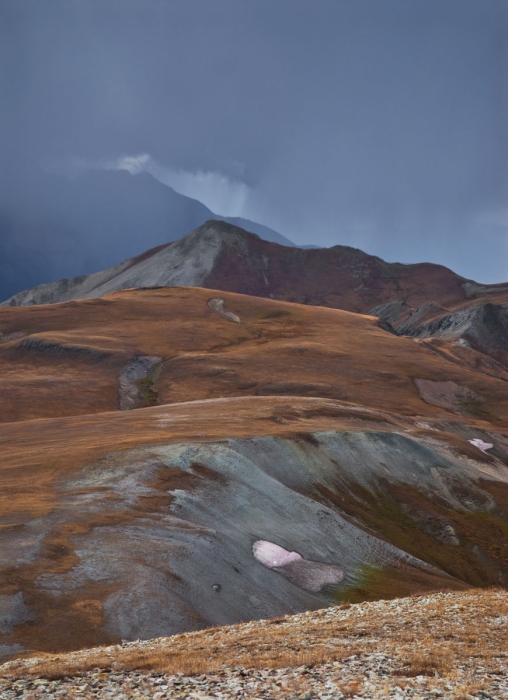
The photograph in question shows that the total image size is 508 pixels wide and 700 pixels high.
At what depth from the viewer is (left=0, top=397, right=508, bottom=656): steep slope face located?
2978cm

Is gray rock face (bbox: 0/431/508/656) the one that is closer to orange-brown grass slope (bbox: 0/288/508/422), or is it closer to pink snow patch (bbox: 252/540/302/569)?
pink snow patch (bbox: 252/540/302/569)

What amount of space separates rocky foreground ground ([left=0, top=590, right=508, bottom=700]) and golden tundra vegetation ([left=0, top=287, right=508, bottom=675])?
0.28 m

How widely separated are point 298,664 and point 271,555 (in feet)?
74.9

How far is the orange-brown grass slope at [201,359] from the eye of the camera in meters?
111

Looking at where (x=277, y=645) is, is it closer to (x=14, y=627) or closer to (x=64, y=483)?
(x=14, y=627)

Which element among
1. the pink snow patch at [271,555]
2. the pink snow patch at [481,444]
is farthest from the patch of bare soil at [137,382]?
the pink snow patch at [271,555]

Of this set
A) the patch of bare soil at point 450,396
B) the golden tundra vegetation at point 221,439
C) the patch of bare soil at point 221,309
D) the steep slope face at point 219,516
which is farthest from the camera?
the patch of bare soil at point 221,309

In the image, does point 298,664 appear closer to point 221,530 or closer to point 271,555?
point 271,555

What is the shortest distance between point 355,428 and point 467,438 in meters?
31.9

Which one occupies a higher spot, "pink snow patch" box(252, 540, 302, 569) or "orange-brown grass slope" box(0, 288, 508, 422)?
"orange-brown grass slope" box(0, 288, 508, 422)

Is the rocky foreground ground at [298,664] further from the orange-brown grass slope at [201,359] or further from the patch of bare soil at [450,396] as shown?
the patch of bare soil at [450,396]

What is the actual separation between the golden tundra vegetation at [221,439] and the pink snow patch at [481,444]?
1076 millimetres

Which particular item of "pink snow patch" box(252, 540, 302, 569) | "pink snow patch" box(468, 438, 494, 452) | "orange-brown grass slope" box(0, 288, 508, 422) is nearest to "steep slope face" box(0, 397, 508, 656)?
"pink snow patch" box(252, 540, 302, 569)

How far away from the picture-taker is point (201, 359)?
427ft
